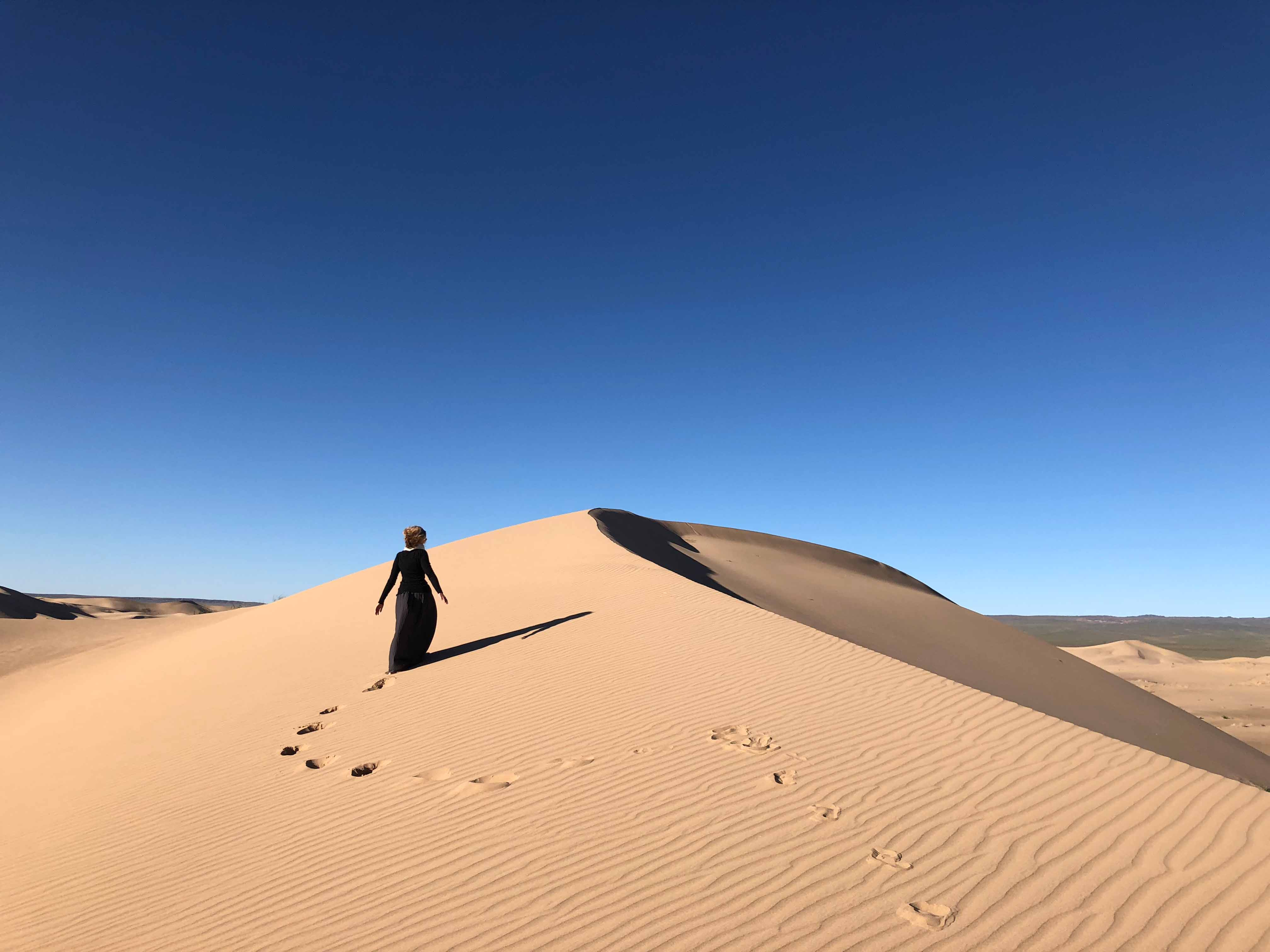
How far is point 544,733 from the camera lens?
18.1 feet

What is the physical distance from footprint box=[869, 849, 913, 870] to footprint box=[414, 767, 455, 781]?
2955 millimetres

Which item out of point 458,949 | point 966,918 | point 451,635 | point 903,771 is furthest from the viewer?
point 451,635

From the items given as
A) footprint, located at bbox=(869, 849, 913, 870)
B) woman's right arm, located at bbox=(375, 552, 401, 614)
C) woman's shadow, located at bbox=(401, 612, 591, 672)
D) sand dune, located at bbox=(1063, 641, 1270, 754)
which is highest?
woman's right arm, located at bbox=(375, 552, 401, 614)

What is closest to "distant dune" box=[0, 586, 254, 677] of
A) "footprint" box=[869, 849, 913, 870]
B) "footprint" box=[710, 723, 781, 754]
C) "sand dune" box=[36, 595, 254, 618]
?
"sand dune" box=[36, 595, 254, 618]

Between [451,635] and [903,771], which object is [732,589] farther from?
[903,771]

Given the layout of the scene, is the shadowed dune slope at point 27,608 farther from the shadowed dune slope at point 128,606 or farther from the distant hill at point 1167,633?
the distant hill at point 1167,633

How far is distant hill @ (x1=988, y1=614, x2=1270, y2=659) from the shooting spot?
7281 centimetres

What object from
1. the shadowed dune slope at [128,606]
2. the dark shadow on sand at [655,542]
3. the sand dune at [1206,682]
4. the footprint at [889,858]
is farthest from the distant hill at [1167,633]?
the shadowed dune slope at [128,606]

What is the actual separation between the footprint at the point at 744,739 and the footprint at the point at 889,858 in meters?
1.29

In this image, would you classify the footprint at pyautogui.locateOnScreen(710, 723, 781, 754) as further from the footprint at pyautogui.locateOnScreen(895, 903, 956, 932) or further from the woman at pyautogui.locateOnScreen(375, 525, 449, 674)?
the woman at pyautogui.locateOnScreen(375, 525, 449, 674)

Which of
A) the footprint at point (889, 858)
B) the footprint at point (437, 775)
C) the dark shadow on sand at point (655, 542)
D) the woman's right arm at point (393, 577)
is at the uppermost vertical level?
the dark shadow on sand at point (655, 542)

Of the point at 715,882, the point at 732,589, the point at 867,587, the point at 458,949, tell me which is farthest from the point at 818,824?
the point at 867,587

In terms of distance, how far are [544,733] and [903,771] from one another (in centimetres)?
282

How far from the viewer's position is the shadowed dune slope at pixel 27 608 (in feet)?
110
